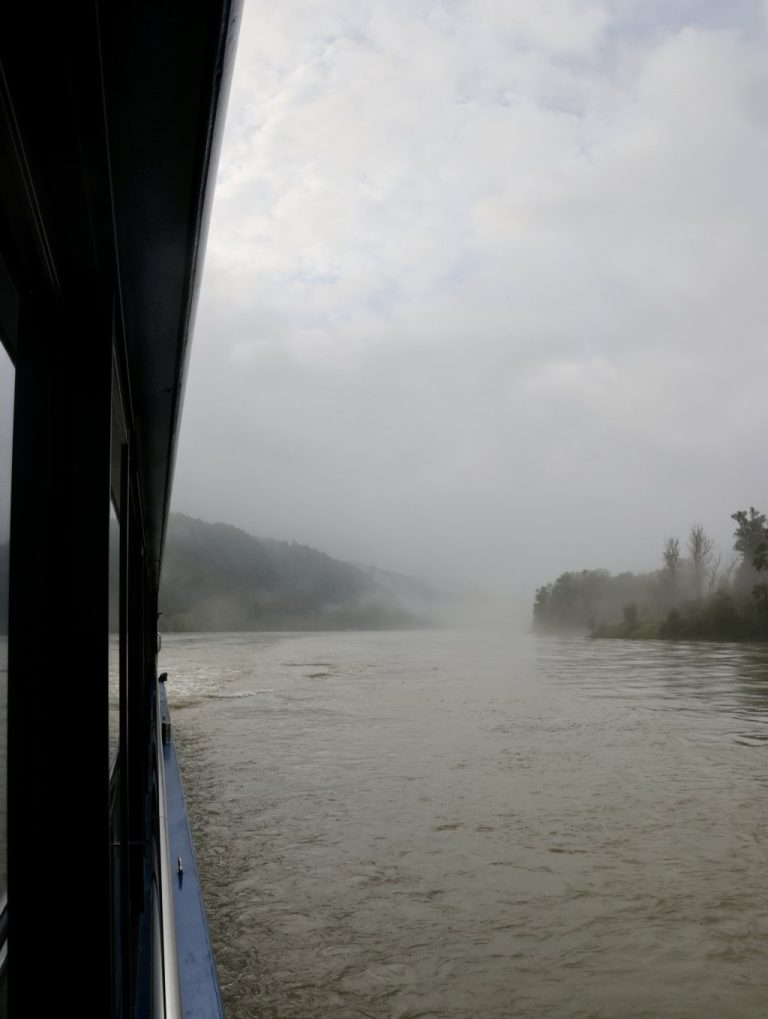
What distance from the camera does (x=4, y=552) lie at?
92 cm

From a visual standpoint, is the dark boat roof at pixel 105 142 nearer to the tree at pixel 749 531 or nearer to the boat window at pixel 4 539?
the boat window at pixel 4 539

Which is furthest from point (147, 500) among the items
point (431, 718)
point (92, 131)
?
point (431, 718)

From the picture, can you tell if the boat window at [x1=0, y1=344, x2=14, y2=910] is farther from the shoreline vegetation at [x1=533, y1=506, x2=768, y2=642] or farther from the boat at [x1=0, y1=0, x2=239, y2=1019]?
the shoreline vegetation at [x1=533, y1=506, x2=768, y2=642]

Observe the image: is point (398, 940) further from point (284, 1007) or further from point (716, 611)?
point (716, 611)

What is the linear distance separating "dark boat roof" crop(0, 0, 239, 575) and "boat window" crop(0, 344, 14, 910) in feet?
0.22

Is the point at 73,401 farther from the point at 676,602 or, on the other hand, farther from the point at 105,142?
the point at 676,602

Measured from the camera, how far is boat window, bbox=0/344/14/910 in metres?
0.87

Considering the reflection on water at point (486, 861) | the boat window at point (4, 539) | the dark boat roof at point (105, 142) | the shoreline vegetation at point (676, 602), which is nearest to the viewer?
the dark boat roof at point (105, 142)

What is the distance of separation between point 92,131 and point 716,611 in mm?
50696

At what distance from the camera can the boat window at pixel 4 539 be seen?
0.87 metres

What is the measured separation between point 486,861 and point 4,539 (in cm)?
669

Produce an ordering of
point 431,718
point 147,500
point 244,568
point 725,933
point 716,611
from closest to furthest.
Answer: point 147,500 → point 725,933 → point 431,718 → point 716,611 → point 244,568

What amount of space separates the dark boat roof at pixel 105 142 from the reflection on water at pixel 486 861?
409 cm

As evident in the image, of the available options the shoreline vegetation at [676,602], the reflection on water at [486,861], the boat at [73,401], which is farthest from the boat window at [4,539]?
the shoreline vegetation at [676,602]
